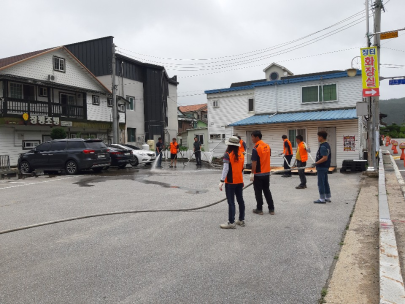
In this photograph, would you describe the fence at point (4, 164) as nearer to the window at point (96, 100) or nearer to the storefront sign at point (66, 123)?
the storefront sign at point (66, 123)

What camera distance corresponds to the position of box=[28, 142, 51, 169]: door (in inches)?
655

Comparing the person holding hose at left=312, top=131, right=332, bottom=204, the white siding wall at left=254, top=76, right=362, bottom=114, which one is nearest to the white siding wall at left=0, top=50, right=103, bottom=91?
the white siding wall at left=254, top=76, right=362, bottom=114

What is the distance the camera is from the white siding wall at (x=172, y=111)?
42250 millimetres

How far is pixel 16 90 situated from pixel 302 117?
61.1 feet

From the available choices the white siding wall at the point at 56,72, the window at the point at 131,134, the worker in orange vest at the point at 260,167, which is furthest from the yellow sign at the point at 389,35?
→ the window at the point at 131,134

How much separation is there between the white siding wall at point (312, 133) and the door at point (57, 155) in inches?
413

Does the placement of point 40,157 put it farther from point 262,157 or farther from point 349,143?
point 349,143

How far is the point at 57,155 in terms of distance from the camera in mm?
16375

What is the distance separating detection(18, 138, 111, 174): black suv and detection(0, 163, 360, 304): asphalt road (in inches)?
278

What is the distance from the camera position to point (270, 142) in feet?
69.4

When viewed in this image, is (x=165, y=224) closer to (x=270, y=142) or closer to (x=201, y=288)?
(x=201, y=288)

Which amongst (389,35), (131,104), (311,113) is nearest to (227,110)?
(131,104)

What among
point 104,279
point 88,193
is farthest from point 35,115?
point 104,279

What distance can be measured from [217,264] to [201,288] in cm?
73
